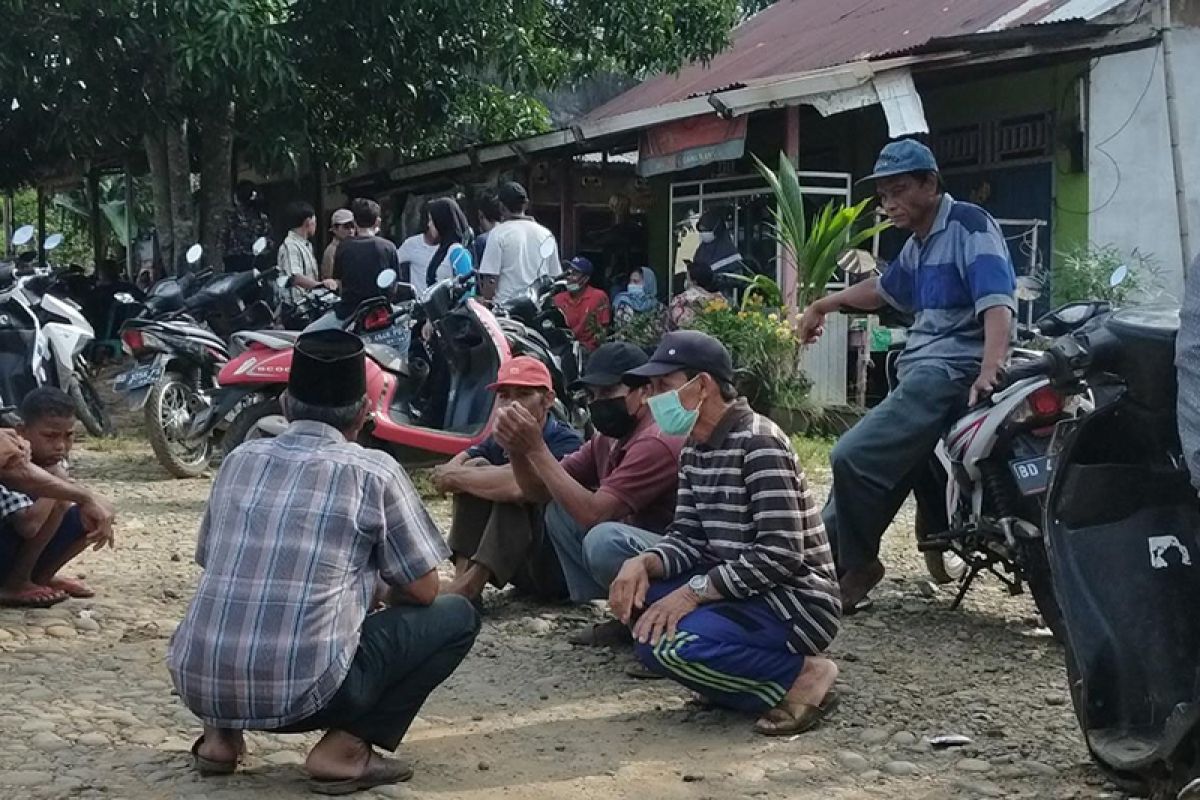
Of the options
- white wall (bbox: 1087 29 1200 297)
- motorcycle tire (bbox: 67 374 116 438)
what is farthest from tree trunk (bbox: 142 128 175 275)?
white wall (bbox: 1087 29 1200 297)

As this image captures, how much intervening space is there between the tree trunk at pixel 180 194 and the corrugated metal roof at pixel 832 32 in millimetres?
4403

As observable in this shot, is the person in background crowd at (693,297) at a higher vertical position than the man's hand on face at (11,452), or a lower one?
higher

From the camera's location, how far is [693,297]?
11.6 meters

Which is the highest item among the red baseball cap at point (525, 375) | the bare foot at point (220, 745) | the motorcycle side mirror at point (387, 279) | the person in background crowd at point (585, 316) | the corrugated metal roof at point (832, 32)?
the corrugated metal roof at point (832, 32)

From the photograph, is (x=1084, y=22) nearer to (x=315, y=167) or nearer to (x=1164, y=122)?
(x=1164, y=122)

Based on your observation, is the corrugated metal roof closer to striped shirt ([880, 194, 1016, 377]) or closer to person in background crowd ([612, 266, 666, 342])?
person in background crowd ([612, 266, 666, 342])

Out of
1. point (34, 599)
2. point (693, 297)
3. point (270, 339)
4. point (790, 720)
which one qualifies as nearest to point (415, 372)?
point (270, 339)

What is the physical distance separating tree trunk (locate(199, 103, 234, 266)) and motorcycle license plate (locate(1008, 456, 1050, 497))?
9.61 m

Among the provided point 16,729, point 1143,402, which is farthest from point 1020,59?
point 16,729

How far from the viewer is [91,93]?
39.4ft

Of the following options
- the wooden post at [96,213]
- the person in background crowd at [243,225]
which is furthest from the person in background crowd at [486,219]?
the wooden post at [96,213]

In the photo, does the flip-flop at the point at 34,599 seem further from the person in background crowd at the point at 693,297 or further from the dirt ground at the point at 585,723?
the person in background crowd at the point at 693,297

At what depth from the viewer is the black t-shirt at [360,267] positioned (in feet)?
29.6

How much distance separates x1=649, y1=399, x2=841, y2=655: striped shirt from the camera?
161 inches
